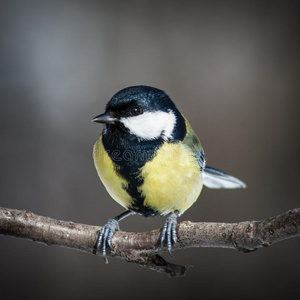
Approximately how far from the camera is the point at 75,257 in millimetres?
1412

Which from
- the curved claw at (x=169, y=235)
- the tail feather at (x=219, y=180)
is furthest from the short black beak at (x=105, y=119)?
the tail feather at (x=219, y=180)

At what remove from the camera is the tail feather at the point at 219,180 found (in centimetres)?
124

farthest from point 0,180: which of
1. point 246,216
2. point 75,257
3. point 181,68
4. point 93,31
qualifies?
point 246,216

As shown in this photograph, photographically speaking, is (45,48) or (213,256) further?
(45,48)

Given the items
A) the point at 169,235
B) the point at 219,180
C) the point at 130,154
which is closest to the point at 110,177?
the point at 130,154

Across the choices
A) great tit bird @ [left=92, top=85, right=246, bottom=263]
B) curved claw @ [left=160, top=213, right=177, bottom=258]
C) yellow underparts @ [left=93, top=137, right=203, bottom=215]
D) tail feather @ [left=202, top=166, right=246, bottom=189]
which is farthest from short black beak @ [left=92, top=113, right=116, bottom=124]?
tail feather @ [left=202, top=166, right=246, bottom=189]

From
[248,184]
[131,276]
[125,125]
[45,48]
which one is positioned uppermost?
[45,48]

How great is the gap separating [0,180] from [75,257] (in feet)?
1.14

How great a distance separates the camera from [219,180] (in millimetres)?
1262

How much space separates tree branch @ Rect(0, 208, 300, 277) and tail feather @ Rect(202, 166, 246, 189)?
0.39m

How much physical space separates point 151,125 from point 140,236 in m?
0.23

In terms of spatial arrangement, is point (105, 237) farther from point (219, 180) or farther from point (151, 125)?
→ point (219, 180)

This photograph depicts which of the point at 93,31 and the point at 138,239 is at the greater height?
the point at 93,31

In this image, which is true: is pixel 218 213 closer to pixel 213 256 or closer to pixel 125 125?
pixel 213 256
